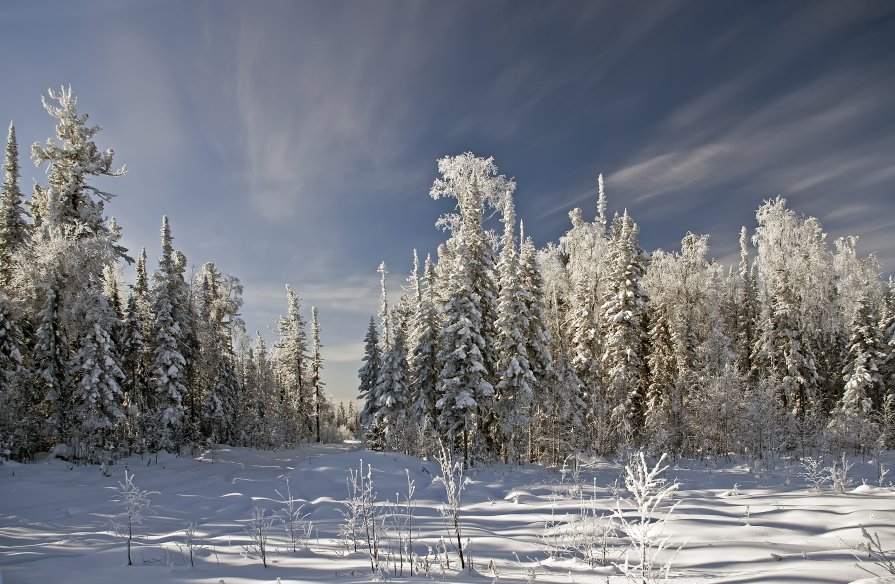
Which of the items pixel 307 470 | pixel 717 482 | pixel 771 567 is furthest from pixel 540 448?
pixel 771 567

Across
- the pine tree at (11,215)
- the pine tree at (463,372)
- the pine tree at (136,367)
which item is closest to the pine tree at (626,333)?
the pine tree at (463,372)

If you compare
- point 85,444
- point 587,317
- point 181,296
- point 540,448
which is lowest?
point 540,448

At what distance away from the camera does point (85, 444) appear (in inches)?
813

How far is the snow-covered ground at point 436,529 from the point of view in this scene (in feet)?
18.5

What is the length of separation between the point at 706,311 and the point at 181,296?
3550 centimetres

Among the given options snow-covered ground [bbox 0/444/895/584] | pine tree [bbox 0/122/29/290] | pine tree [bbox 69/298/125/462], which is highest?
pine tree [bbox 0/122/29/290]

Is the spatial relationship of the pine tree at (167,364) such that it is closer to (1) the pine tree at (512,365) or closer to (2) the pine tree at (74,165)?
(2) the pine tree at (74,165)

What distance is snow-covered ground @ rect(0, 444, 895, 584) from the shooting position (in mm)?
5629

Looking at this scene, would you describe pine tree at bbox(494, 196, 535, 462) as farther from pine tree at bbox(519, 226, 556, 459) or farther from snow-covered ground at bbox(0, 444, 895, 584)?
snow-covered ground at bbox(0, 444, 895, 584)

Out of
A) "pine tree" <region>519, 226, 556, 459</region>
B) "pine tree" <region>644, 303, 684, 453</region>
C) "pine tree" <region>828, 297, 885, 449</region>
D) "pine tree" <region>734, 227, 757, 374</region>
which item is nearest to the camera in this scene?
"pine tree" <region>519, 226, 556, 459</region>

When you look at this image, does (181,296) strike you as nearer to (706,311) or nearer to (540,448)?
(540,448)

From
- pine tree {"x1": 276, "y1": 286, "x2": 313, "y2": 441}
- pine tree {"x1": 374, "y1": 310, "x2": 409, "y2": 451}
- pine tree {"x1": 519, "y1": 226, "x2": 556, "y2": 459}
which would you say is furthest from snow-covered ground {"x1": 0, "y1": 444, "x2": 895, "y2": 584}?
pine tree {"x1": 276, "y1": 286, "x2": 313, "y2": 441}

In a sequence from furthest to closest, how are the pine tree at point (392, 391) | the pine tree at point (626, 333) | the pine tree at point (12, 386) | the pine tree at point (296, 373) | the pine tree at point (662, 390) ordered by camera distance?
the pine tree at point (296, 373), the pine tree at point (392, 391), the pine tree at point (626, 333), the pine tree at point (662, 390), the pine tree at point (12, 386)

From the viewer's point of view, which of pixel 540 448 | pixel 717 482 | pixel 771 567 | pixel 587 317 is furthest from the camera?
pixel 587 317
